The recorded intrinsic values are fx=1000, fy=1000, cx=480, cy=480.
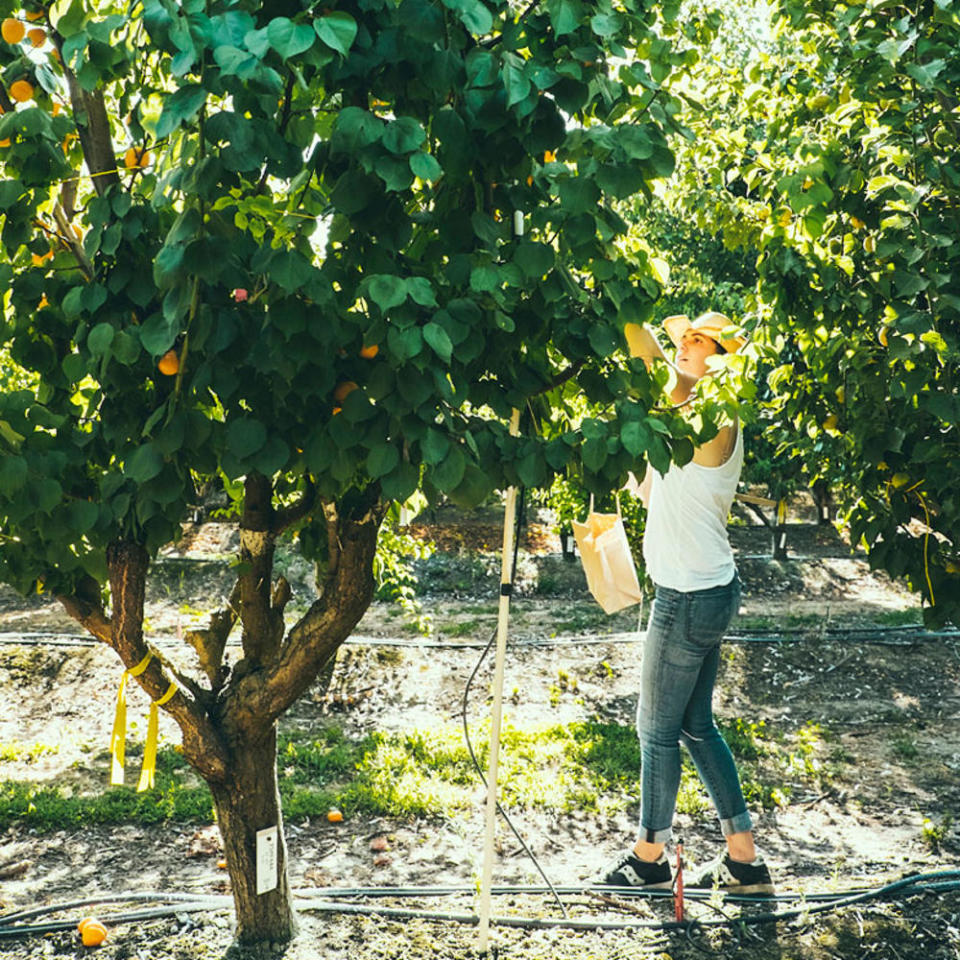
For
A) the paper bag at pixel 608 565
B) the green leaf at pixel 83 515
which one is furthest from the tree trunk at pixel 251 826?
the paper bag at pixel 608 565

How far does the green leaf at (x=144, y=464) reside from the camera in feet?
6.51

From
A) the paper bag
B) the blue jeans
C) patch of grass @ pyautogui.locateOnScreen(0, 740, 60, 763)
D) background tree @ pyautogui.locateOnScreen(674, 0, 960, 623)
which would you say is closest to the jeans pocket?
the blue jeans

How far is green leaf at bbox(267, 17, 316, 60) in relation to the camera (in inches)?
58.6

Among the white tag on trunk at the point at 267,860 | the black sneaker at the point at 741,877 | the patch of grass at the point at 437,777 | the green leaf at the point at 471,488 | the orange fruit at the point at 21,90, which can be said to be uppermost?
the orange fruit at the point at 21,90

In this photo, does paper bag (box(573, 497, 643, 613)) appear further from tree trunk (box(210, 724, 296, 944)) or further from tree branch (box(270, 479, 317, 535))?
tree trunk (box(210, 724, 296, 944))

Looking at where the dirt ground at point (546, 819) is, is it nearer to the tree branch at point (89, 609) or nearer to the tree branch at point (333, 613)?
the tree branch at point (333, 613)

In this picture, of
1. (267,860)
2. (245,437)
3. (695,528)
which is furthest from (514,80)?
(267,860)

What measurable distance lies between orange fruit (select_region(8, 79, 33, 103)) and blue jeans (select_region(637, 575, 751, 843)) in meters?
2.29

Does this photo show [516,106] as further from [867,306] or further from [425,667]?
[425,667]

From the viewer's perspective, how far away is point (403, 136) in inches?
65.6

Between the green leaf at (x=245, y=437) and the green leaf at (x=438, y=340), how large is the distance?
46 centimetres

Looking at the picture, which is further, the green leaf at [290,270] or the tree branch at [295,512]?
the tree branch at [295,512]

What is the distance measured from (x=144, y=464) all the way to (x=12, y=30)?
0.97m

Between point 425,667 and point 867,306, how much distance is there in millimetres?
4534
